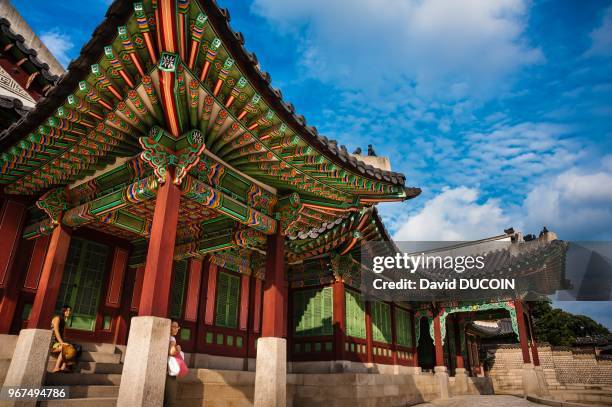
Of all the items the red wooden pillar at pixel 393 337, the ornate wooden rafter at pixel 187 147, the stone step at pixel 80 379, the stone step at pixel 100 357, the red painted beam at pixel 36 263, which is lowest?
the stone step at pixel 80 379

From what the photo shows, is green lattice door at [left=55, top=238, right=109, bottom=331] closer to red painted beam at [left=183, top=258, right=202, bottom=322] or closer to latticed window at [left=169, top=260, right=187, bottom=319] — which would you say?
latticed window at [left=169, top=260, right=187, bottom=319]

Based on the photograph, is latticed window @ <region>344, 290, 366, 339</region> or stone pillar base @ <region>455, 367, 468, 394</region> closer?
latticed window @ <region>344, 290, 366, 339</region>

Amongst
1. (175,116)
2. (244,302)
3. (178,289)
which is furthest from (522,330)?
(175,116)

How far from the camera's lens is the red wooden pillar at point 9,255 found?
9.06 metres

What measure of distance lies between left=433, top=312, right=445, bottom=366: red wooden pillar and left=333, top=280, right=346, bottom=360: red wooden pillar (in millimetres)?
7923

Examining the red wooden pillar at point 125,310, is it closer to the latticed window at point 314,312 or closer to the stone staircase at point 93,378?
the stone staircase at point 93,378

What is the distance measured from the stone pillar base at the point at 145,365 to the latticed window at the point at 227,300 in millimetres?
6950

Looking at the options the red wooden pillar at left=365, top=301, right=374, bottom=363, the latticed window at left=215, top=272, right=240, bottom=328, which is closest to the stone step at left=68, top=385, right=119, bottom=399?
the latticed window at left=215, top=272, right=240, bottom=328

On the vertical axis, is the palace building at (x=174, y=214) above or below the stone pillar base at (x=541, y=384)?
above

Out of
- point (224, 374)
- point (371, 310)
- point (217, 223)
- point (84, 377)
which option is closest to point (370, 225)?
point (371, 310)

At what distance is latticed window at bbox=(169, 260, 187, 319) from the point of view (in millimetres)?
11820

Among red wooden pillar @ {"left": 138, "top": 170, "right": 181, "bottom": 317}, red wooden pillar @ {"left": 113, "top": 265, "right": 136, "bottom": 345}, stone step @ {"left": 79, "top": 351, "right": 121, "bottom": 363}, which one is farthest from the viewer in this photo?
red wooden pillar @ {"left": 113, "top": 265, "right": 136, "bottom": 345}

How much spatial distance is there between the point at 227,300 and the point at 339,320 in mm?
4158

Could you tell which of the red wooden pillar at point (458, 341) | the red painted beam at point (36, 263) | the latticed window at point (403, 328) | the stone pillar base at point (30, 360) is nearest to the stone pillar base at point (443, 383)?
the latticed window at point (403, 328)
